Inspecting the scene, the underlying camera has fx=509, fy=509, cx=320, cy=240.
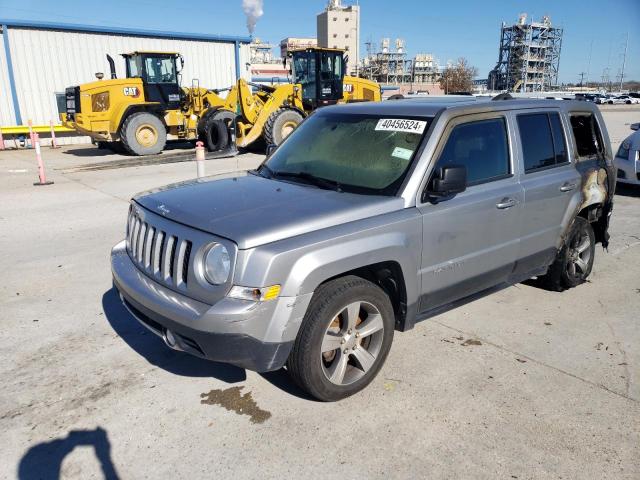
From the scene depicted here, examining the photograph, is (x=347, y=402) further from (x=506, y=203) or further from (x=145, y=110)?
(x=145, y=110)

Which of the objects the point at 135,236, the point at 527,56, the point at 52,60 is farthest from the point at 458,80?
the point at 135,236

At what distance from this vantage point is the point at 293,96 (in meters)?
16.0

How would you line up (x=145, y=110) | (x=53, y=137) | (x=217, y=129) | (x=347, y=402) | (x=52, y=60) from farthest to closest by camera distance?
(x=52, y=60)
(x=53, y=137)
(x=145, y=110)
(x=217, y=129)
(x=347, y=402)

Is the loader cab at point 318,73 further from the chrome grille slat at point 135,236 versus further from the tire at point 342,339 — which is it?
the tire at point 342,339

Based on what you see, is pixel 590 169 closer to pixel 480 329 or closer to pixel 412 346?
pixel 480 329

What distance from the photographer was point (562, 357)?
371 centimetres

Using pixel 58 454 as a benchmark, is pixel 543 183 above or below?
above

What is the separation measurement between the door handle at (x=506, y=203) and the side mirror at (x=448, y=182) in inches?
22.5

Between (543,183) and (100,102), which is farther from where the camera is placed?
(100,102)

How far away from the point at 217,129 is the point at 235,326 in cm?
1406

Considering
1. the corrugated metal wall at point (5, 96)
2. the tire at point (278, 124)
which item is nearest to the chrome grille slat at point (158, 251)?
the tire at point (278, 124)

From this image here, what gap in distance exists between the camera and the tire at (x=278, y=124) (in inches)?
576

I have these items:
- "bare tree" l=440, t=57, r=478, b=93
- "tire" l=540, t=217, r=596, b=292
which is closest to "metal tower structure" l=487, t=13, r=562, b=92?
"bare tree" l=440, t=57, r=478, b=93

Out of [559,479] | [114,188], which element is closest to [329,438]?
[559,479]
